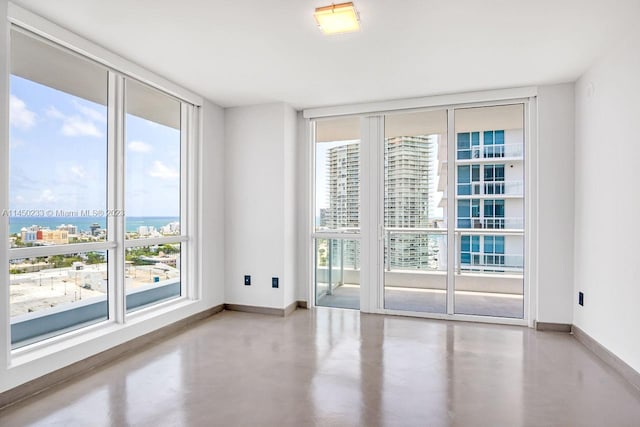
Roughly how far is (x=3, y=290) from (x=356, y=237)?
3.27m

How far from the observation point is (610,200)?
2.88 meters

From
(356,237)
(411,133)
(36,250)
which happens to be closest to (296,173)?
(356,237)

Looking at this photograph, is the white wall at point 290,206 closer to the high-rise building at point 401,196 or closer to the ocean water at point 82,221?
the high-rise building at point 401,196

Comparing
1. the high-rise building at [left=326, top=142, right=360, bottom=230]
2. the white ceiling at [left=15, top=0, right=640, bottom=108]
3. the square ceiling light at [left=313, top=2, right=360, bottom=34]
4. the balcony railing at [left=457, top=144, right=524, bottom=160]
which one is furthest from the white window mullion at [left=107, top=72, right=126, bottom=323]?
the balcony railing at [left=457, top=144, right=524, bottom=160]

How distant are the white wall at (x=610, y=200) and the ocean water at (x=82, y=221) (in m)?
4.01

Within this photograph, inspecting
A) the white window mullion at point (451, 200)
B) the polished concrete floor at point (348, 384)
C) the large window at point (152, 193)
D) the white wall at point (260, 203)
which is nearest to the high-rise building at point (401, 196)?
the white window mullion at point (451, 200)

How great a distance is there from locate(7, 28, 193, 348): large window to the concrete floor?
2.22 m

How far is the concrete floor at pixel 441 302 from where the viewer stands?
4.06m

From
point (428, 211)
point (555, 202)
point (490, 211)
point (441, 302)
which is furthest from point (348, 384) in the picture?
point (555, 202)

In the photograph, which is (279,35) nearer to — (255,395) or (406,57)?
(406,57)

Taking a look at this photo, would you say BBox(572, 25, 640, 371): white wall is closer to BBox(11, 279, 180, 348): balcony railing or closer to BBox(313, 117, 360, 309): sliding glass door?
BBox(313, 117, 360, 309): sliding glass door

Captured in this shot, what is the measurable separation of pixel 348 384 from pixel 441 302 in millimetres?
2076

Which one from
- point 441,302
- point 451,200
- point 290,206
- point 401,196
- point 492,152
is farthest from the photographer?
point 290,206

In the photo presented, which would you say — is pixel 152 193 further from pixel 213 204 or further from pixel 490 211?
pixel 490 211
